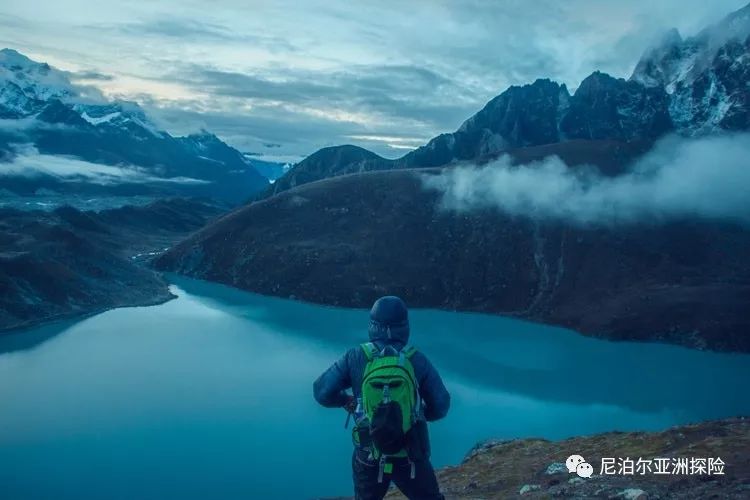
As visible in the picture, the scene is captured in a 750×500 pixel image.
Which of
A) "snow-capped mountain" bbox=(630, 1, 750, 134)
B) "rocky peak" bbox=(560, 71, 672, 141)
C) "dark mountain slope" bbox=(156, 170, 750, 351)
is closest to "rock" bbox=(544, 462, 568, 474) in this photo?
"dark mountain slope" bbox=(156, 170, 750, 351)

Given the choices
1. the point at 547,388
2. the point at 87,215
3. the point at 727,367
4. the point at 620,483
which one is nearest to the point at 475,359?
the point at 547,388

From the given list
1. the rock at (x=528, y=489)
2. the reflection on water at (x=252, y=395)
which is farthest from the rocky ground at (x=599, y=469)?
the reflection on water at (x=252, y=395)

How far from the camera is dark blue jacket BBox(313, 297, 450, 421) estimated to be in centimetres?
877

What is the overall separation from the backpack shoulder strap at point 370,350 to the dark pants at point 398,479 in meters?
1.34

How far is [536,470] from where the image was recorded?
2761cm

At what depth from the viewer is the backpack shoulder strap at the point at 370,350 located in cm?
867

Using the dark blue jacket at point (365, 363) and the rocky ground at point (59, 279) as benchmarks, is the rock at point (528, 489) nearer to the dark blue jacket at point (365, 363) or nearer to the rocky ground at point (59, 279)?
the dark blue jacket at point (365, 363)

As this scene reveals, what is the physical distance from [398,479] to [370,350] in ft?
5.73

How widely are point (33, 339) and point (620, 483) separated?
265 ft

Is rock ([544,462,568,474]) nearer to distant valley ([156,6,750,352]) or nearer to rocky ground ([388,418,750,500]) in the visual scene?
rocky ground ([388,418,750,500])

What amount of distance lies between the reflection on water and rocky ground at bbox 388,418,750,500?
1129cm

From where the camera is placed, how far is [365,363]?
8820 millimetres

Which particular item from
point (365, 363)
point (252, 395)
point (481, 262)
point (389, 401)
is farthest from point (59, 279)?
point (389, 401)

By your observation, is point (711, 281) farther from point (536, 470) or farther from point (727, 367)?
point (536, 470)
